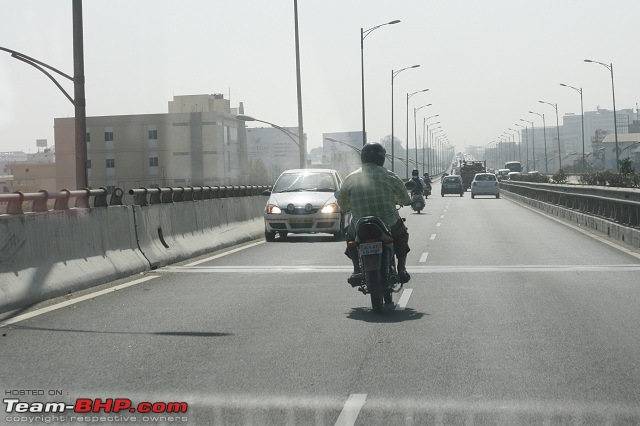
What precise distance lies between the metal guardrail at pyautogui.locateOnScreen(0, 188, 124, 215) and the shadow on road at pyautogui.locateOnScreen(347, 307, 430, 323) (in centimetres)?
431

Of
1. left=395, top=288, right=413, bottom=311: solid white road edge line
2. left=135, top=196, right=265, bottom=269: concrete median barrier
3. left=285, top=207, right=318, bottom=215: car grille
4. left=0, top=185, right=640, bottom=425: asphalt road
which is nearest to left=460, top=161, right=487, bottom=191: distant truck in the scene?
left=135, top=196, right=265, bottom=269: concrete median barrier

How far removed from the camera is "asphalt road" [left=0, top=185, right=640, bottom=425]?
6.30 m

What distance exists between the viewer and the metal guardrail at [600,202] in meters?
20.5

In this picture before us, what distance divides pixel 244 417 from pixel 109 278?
803 cm

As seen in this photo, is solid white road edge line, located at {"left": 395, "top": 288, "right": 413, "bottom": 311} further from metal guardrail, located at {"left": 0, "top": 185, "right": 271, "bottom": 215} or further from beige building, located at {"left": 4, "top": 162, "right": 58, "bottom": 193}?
beige building, located at {"left": 4, "top": 162, "right": 58, "bottom": 193}

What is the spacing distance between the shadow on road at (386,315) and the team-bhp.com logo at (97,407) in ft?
12.9

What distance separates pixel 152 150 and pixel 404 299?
79.7 metres

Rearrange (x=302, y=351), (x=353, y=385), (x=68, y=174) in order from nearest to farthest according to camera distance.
→ 1. (x=353, y=385)
2. (x=302, y=351)
3. (x=68, y=174)

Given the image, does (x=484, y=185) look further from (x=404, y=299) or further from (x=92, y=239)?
(x=404, y=299)

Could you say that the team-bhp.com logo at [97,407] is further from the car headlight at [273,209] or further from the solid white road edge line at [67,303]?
the car headlight at [273,209]

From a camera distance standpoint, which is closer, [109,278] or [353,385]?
[353,385]

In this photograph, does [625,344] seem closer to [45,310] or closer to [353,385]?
[353,385]

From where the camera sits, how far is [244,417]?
6.05m

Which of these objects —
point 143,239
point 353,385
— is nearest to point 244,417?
point 353,385
